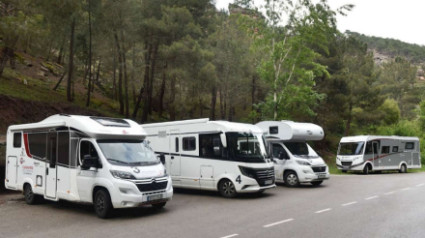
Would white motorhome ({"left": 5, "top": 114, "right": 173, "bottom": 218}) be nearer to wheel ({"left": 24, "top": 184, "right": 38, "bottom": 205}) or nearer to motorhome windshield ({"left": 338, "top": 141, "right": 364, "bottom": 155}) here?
wheel ({"left": 24, "top": 184, "right": 38, "bottom": 205})

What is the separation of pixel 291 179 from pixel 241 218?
770cm

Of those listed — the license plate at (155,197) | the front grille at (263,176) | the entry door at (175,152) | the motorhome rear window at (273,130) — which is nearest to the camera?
the license plate at (155,197)

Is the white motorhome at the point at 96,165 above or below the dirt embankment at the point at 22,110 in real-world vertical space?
below

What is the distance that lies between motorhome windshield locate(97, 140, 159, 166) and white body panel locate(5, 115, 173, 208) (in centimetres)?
13

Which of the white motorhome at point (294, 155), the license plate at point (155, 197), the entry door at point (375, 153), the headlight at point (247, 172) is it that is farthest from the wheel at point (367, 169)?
the license plate at point (155, 197)

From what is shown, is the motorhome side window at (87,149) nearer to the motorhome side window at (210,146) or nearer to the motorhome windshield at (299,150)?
the motorhome side window at (210,146)

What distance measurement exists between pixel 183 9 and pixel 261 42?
19.5 ft

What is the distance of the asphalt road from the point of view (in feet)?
28.3

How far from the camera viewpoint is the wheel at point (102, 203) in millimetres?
10445

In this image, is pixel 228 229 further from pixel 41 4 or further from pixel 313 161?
pixel 41 4

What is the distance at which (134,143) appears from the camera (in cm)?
1166

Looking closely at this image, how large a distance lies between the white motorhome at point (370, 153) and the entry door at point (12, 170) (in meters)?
20.5

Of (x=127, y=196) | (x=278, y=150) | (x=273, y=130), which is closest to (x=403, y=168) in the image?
(x=278, y=150)

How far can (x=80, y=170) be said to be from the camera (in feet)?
36.8
